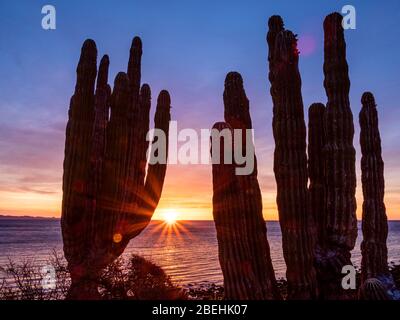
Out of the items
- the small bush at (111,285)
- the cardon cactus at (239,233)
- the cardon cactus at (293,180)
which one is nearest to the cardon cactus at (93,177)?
the small bush at (111,285)

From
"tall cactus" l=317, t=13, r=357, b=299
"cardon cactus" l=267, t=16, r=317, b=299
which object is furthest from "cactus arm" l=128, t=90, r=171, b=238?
"tall cactus" l=317, t=13, r=357, b=299

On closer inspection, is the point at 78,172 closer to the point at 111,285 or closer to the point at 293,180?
the point at 111,285

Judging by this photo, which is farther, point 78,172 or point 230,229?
point 78,172

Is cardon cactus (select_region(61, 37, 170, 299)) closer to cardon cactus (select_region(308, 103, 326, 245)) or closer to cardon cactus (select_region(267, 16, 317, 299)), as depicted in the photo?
cardon cactus (select_region(267, 16, 317, 299))

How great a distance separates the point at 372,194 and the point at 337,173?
4.15 meters

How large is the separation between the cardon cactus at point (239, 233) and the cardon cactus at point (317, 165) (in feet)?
4.68

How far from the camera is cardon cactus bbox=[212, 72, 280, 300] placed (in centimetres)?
696

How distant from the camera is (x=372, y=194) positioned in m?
11.5

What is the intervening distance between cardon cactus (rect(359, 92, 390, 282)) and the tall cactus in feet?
11.7

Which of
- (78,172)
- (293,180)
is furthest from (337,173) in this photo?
(78,172)

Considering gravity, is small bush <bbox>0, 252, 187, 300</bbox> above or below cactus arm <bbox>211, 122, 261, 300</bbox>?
below

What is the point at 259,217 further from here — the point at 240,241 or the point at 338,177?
the point at 338,177

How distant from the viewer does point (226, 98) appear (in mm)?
8469
